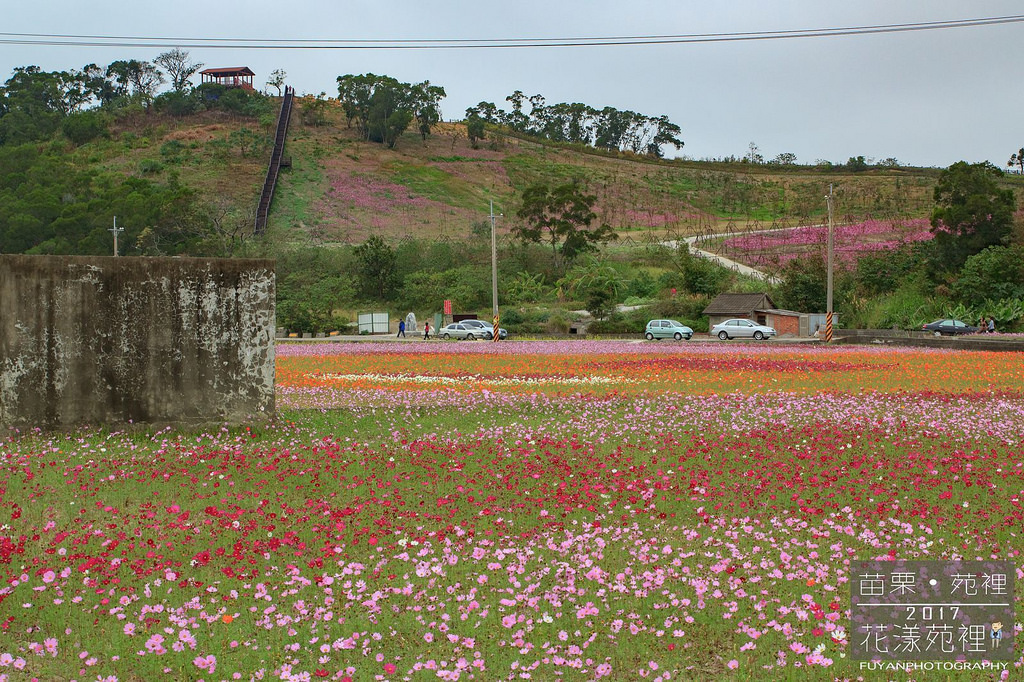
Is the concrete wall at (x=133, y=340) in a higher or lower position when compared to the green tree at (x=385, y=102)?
lower

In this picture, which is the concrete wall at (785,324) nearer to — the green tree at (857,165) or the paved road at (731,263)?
the paved road at (731,263)

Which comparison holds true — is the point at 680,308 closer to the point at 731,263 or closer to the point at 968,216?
the point at 731,263

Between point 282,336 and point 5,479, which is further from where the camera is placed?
point 282,336

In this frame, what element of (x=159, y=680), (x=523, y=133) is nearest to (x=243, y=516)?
(x=159, y=680)

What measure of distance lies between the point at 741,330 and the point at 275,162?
6553 centimetres

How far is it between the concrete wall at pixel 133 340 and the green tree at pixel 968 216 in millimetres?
48880

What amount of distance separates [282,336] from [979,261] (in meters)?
40.2

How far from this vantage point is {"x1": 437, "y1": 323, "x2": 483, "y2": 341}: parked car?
4881 centimetres

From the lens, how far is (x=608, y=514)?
8.05 metres

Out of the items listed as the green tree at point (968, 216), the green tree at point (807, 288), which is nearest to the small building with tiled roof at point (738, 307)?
the green tree at point (807, 288)

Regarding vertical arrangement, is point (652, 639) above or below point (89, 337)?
below

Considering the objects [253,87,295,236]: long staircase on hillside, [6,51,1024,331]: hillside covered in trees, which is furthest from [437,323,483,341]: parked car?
[253,87,295,236]: long staircase on hillside

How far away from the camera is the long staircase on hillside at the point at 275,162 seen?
80512mm

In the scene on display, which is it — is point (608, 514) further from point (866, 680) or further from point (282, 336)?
point (282, 336)
